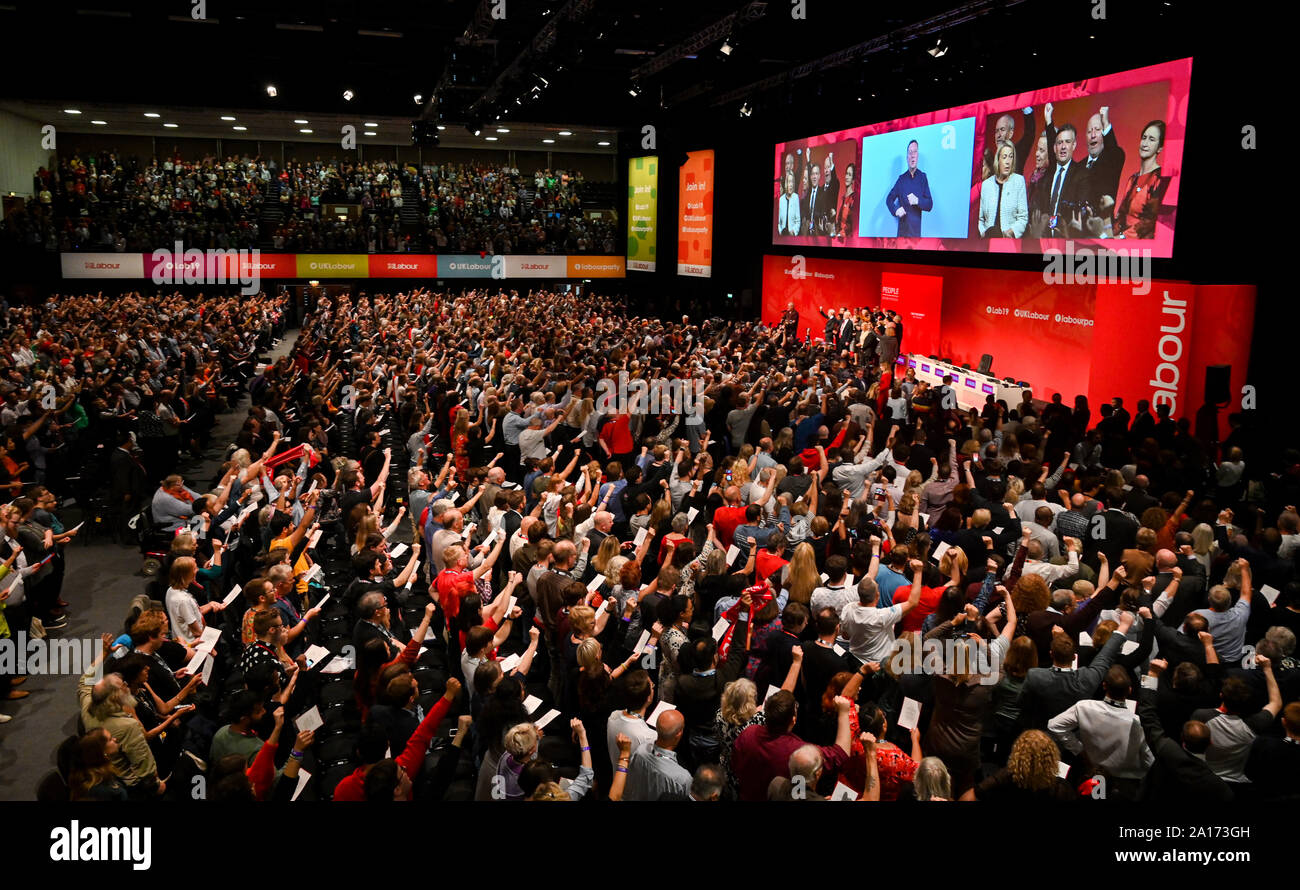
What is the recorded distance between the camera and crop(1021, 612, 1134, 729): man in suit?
3.90 meters

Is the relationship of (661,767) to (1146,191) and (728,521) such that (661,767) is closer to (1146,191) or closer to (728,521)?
(728,521)

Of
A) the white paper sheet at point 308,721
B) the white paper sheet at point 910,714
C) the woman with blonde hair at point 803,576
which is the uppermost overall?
Answer: the woman with blonde hair at point 803,576

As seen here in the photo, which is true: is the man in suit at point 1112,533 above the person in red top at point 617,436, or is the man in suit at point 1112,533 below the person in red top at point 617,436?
below

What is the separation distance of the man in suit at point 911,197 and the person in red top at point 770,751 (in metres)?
12.8

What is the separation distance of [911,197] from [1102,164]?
400 centimetres

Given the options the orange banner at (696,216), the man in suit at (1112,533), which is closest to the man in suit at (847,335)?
the orange banner at (696,216)

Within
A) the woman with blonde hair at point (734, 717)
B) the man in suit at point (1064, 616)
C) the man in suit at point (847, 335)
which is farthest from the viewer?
the man in suit at point (847, 335)

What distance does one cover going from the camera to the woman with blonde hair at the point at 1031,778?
3.01 m

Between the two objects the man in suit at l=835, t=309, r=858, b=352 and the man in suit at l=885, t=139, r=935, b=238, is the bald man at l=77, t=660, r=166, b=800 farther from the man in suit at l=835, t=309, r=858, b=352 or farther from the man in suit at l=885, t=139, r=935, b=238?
the man in suit at l=835, t=309, r=858, b=352

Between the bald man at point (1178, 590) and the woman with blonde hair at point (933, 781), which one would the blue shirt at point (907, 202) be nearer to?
the bald man at point (1178, 590)

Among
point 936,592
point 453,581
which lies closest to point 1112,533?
→ point 936,592

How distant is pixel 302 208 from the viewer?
2659 cm

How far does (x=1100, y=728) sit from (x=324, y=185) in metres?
29.1

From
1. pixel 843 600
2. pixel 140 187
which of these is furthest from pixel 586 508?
pixel 140 187
